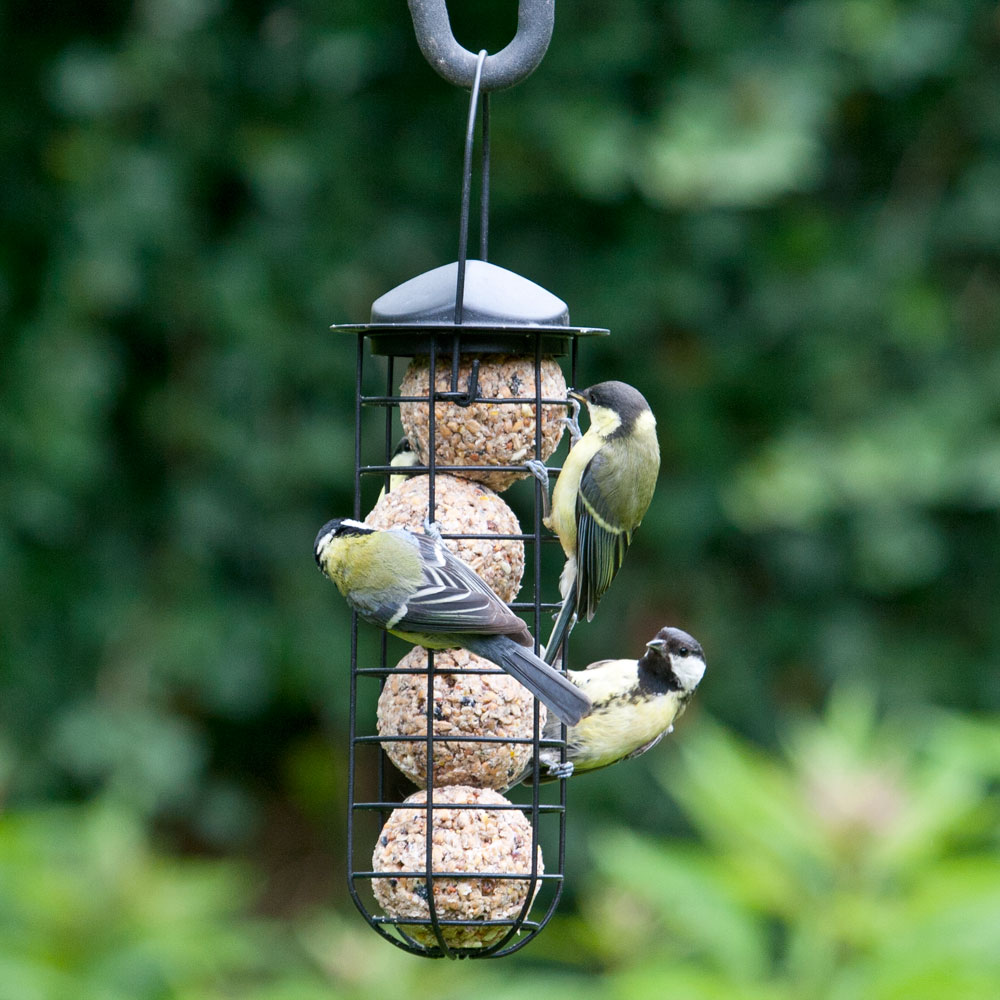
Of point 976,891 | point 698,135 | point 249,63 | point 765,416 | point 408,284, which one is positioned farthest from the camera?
point 765,416

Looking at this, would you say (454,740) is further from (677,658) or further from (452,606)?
(677,658)

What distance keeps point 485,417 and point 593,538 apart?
59 cm

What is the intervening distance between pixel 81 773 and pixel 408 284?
4.74 meters

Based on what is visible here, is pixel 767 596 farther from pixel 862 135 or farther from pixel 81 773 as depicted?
pixel 81 773

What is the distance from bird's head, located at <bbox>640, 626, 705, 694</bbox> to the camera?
17.1ft

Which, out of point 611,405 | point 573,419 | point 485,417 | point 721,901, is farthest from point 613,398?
point 721,901

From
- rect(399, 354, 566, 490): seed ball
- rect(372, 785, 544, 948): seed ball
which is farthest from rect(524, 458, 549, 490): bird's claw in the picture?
rect(372, 785, 544, 948): seed ball

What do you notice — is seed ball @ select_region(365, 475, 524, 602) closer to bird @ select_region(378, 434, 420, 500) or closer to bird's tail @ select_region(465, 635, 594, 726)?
bird @ select_region(378, 434, 420, 500)

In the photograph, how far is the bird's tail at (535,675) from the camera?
170 inches

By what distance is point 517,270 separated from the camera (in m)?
9.05

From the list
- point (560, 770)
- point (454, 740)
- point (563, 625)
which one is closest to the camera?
point (454, 740)

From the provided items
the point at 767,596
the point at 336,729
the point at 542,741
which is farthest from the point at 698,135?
the point at 542,741

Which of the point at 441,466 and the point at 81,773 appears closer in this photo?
the point at 441,466

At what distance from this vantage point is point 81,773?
8609 mm
